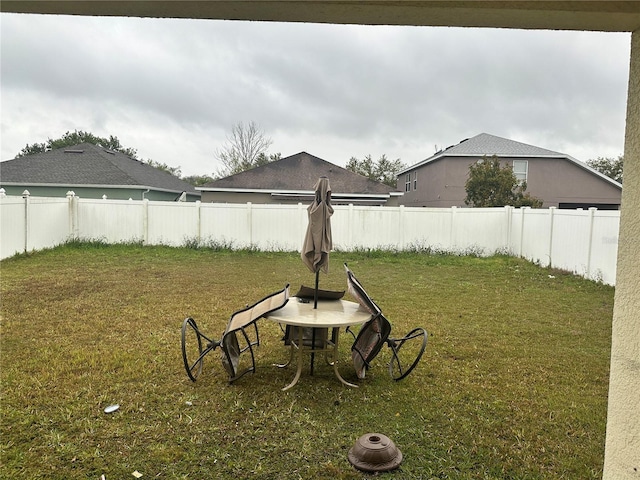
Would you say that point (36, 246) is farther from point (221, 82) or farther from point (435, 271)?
point (221, 82)

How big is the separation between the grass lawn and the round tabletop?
0.66 meters

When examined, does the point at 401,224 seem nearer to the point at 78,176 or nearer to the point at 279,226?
the point at 279,226

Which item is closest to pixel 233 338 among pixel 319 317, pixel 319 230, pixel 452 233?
pixel 319 317

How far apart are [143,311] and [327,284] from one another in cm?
370

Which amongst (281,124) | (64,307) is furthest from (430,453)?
(281,124)

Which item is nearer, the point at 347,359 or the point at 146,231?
the point at 347,359

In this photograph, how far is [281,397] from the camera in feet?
12.0

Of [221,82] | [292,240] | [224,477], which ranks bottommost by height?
[224,477]

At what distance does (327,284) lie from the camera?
28.4 feet

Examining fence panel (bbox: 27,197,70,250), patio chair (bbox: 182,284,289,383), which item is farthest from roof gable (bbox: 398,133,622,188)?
patio chair (bbox: 182,284,289,383)

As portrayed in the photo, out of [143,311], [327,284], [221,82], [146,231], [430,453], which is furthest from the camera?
[221,82]

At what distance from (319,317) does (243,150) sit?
29.7 meters

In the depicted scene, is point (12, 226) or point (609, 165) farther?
point (609, 165)

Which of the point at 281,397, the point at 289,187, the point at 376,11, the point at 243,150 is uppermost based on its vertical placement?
the point at 243,150
